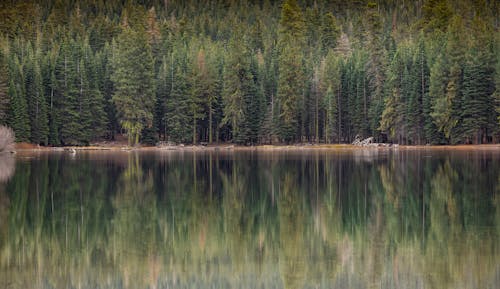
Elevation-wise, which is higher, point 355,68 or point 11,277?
point 355,68

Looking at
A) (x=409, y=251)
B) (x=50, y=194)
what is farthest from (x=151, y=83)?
(x=409, y=251)

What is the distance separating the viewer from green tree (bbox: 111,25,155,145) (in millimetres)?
98225

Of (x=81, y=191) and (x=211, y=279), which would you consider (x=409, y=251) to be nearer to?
(x=211, y=279)

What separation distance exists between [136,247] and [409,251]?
A: 7.01 meters

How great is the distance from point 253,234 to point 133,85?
80141 millimetres

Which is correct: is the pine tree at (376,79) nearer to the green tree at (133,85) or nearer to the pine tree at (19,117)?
the green tree at (133,85)

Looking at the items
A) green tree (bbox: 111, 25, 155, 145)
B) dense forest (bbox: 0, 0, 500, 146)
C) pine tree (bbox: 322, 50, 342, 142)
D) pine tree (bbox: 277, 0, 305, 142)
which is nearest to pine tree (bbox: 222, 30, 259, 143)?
dense forest (bbox: 0, 0, 500, 146)

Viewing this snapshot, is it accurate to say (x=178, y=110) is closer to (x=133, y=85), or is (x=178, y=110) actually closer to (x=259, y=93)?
(x=133, y=85)

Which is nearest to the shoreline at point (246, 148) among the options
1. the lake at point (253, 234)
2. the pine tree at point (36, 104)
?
the pine tree at point (36, 104)

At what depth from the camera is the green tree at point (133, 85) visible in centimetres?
9822

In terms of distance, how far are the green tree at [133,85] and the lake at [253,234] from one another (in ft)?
199

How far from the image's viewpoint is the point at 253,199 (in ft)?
98.5

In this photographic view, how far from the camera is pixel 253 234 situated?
69.4 feet

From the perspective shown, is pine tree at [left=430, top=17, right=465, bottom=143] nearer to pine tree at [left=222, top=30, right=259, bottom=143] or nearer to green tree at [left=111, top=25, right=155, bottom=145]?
pine tree at [left=222, top=30, right=259, bottom=143]
